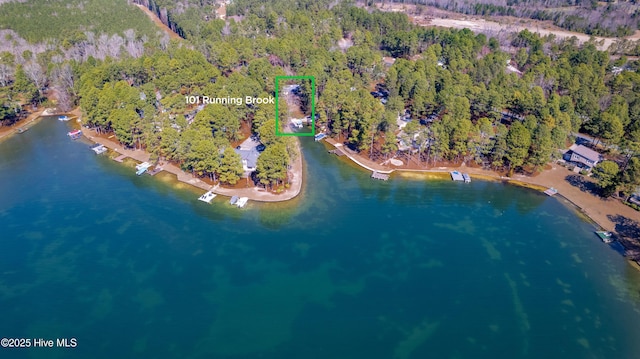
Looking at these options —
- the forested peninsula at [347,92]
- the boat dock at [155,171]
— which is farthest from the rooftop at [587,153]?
the boat dock at [155,171]

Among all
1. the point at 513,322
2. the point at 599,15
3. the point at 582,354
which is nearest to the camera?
the point at 582,354

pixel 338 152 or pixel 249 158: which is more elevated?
pixel 249 158

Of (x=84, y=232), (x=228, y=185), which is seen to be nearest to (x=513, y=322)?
(x=228, y=185)

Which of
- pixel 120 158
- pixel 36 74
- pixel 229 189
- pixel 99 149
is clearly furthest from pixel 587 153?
pixel 36 74

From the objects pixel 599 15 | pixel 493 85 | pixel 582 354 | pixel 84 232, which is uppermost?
pixel 599 15

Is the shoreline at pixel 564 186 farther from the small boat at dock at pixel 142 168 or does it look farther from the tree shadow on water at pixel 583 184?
the small boat at dock at pixel 142 168

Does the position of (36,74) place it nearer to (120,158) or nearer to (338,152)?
(120,158)

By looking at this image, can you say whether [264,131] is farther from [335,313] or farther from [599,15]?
[599,15]
